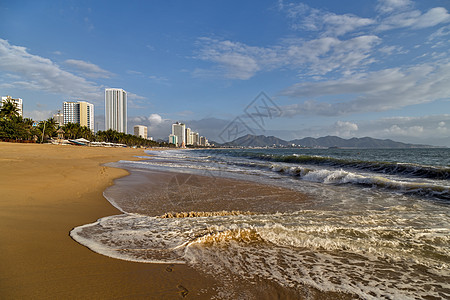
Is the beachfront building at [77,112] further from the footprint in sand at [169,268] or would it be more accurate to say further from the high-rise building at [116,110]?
the footprint in sand at [169,268]

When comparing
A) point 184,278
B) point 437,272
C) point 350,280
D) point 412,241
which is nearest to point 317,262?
point 350,280

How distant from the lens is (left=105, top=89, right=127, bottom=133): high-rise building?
16288 cm

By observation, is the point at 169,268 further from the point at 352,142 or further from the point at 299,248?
the point at 352,142

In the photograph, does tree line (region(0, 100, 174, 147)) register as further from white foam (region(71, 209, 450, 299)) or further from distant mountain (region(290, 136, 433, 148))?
distant mountain (region(290, 136, 433, 148))

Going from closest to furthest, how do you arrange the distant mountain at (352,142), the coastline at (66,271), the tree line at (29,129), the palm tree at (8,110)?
the coastline at (66,271) < the tree line at (29,129) < the palm tree at (8,110) < the distant mountain at (352,142)

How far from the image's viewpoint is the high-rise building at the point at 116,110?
534ft

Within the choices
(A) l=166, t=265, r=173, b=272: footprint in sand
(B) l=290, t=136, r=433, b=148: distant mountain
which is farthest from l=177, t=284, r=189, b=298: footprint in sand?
(B) l=290, t=136, r=433, b=148: distant mountain

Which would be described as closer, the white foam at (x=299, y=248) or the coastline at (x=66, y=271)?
the coastline at (x=66, y=271)

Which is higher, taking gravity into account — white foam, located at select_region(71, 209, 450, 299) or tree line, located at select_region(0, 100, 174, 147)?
tree line, located at select_region(0, 100, 174, 147)

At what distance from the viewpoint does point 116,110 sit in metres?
167

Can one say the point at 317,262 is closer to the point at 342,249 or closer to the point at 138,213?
the point at 342,249

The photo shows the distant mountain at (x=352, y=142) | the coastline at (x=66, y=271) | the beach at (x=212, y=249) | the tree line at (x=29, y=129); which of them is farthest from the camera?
the distant mountain at (x=352, y=142)

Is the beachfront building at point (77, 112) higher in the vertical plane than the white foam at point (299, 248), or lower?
higher

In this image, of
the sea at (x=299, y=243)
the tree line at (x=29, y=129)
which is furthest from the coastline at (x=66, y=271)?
the tree line at (x=29, y=129)
